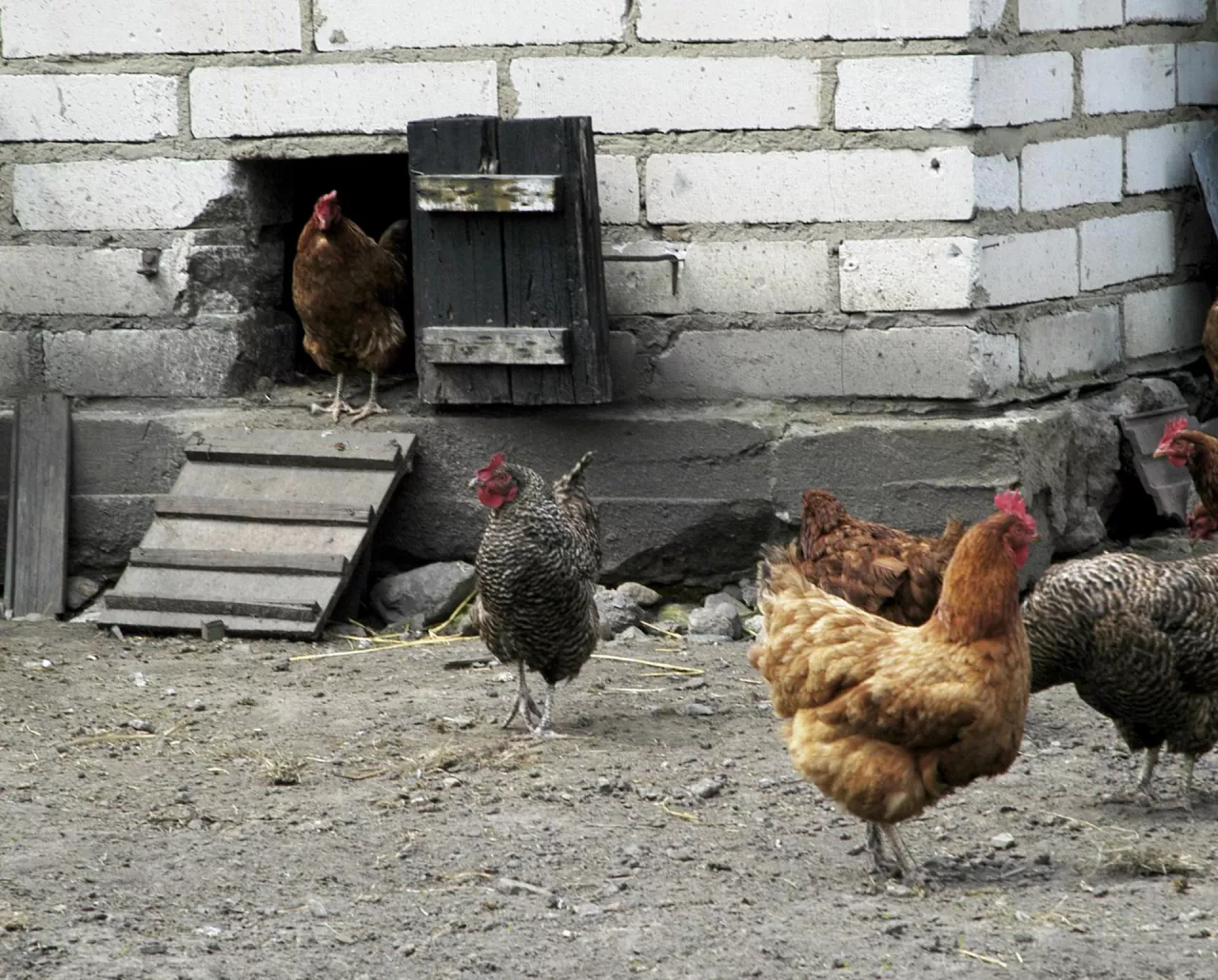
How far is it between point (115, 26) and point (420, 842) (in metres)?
3.89

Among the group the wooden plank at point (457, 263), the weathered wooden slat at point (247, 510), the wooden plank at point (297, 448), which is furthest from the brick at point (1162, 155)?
the weathered wooden slat at point (247, 510)

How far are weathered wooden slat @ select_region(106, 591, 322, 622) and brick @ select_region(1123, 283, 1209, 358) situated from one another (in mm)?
3526

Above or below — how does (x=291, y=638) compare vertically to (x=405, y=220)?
below

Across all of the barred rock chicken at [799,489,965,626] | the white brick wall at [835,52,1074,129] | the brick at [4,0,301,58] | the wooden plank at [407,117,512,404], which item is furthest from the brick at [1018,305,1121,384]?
the brick at [4,0,301,58]

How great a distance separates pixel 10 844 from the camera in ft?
15.0

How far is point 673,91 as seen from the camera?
6.53 metres

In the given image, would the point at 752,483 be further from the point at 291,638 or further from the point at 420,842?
the point at 420,842

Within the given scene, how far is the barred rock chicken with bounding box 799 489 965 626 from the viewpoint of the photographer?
5.29 meters

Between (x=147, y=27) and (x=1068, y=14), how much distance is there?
11.7 ft

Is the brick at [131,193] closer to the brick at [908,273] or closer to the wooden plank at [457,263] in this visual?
the wooden plank at [457,263]

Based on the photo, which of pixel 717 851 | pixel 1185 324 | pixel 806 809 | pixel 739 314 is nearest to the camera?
pixel 717 851

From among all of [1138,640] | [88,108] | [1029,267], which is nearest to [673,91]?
[1029,267]

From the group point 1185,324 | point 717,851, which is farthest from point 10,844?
point 1185,324

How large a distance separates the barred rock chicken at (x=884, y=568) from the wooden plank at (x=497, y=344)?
146 centimetres
